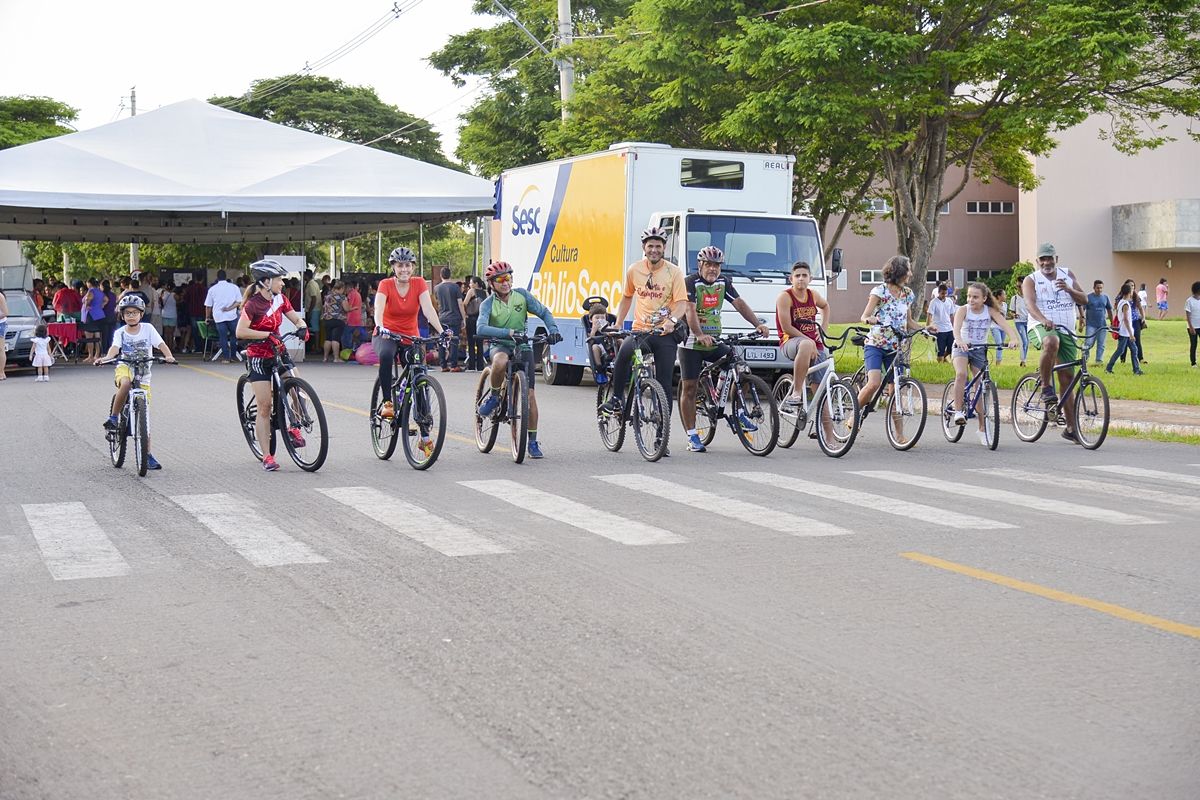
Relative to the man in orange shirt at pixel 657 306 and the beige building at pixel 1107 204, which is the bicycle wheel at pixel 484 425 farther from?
the beige building at pixel 1107 204

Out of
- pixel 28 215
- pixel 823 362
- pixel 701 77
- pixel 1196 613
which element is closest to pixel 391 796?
pixel 1196 613

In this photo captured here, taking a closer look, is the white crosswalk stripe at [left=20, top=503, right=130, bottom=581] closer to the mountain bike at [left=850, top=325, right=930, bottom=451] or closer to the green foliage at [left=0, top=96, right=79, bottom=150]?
the mountain bike at [left=850, top=325, right=930, bottom=451]

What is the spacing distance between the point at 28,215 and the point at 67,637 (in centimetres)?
3232

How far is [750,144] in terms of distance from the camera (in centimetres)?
3019

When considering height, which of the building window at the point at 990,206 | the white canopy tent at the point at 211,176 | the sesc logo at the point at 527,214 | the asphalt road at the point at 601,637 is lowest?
the asphalt road at the point at 601,637

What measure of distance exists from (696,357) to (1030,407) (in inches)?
147

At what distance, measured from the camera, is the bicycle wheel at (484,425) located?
1334 centimetres

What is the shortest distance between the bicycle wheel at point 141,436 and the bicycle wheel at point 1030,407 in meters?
8.47

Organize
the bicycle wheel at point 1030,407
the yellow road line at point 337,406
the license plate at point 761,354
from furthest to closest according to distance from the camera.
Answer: the license plate at point 761,354 < the yellow road line at point 337,406 < the bicycle wheel at point 1030,407

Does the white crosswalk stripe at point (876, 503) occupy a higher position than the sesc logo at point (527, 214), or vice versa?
the sesc logo at point (527, 214)

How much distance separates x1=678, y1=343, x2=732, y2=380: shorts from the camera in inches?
532

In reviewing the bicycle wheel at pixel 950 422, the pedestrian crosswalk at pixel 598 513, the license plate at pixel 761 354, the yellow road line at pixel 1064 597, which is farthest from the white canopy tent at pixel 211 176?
the yellow road line at pixel 1064 597

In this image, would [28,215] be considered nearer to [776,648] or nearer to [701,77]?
[701,77]

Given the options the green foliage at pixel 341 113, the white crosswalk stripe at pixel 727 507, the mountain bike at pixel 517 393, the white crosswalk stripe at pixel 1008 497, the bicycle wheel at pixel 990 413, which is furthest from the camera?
the green foliage at pixel 341 113
